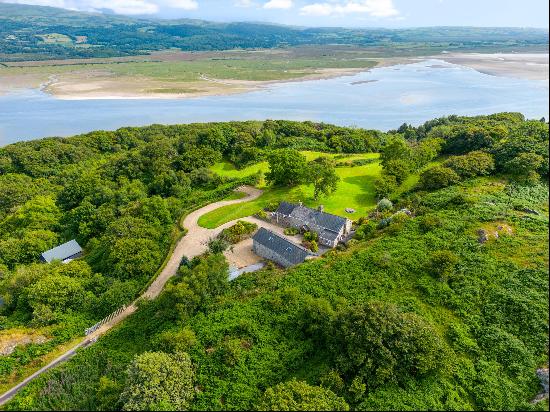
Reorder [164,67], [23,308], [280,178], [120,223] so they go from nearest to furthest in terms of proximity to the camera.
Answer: [23,308] → [120,223] → [280,178] → [164,67]

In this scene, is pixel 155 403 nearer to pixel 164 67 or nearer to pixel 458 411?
pixel 458 411

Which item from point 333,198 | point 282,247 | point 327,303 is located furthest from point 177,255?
point 333,198

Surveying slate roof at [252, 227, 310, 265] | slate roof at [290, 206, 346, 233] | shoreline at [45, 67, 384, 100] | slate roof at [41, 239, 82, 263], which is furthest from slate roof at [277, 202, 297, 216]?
shoreline at [45, 67, 384, 100]

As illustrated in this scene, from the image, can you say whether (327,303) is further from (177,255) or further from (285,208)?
(177,255)

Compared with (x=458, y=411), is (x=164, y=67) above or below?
above

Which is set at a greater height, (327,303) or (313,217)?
(313,217)

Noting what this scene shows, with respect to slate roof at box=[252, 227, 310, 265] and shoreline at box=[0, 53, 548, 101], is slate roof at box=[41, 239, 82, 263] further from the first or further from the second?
shoreline at box=[0, 53, 548, 101]

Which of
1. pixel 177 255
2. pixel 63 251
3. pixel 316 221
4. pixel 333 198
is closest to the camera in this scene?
pixel 316 221

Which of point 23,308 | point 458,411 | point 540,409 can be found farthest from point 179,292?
point 540,409
